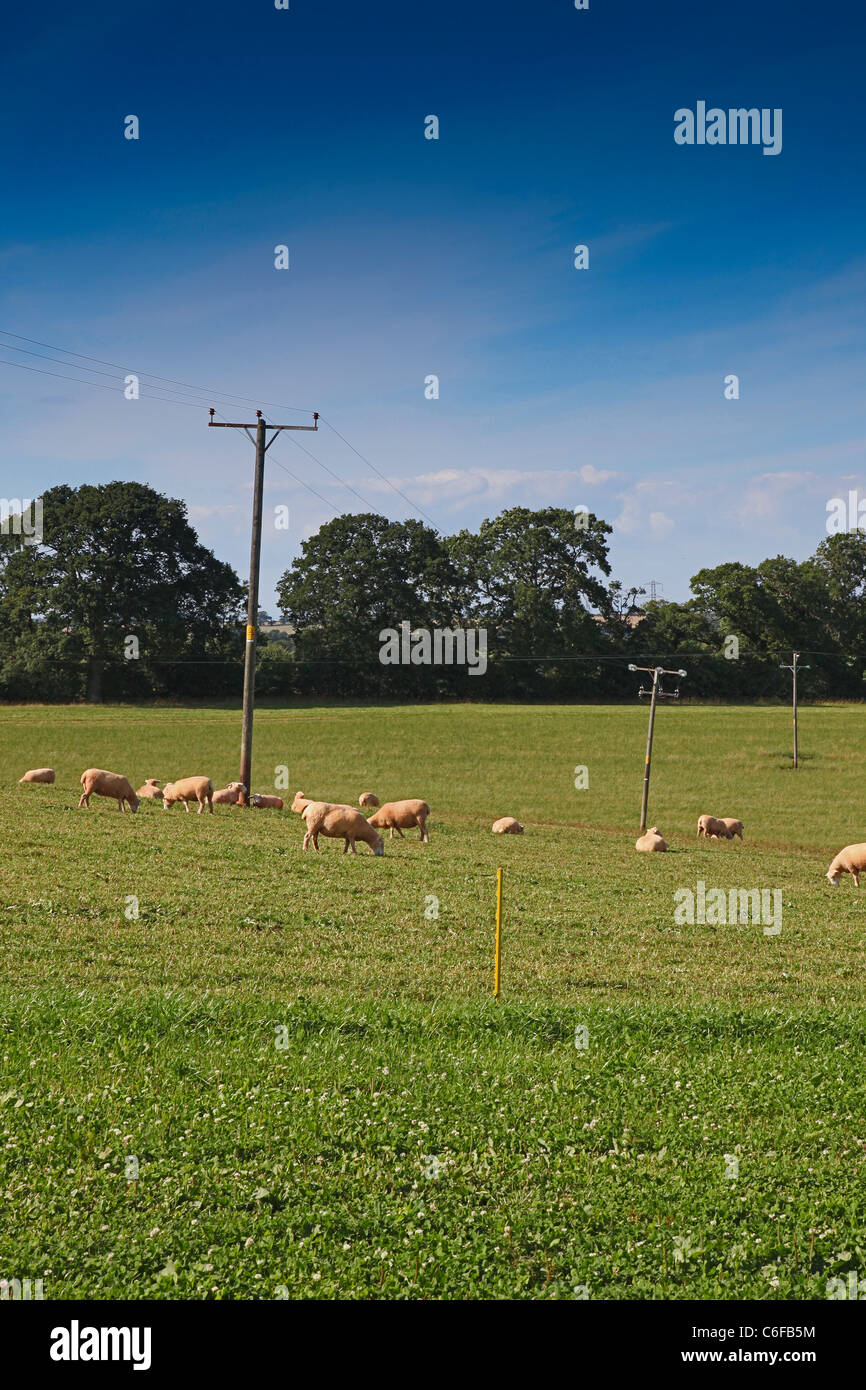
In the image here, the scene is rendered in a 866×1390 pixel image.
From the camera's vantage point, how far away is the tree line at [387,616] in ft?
278

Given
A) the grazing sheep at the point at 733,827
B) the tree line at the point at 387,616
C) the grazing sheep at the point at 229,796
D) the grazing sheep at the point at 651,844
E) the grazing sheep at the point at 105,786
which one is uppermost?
the tree line at the point at 387,616

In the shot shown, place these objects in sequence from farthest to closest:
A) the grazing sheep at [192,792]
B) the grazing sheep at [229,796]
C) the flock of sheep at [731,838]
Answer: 1. the grazing sheep at [229,796]
2. the grazing sheep at [192,792]
3. the flock of sheep at [731,838]

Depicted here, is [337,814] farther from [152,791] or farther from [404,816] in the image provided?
[152,791]

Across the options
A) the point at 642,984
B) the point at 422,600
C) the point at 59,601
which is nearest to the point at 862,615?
the point at 422,600

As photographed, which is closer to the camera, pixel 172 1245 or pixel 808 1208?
pixel 172 1245

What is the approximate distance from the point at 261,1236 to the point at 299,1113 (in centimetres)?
181

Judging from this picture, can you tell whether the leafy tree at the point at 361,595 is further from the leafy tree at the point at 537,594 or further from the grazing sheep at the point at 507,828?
the grazing sheep at the point at 507,828

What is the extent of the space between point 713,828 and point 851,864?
17018mm

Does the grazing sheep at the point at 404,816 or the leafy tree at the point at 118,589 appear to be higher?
the leafy tree at the point at 118,589

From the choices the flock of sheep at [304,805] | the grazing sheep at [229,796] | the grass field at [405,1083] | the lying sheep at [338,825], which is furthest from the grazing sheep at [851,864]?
the grazing sheep at [229,796]

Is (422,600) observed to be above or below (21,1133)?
above

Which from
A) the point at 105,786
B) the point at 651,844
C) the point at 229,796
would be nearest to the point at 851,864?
A: the point at 651,844

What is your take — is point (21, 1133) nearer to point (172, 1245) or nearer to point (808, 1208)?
point (172, 1245)
